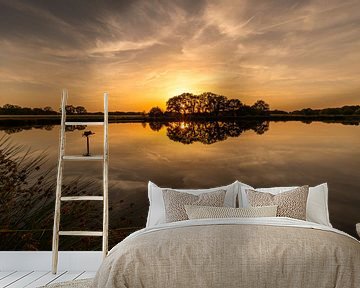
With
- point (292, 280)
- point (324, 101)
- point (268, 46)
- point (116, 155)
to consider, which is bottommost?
point (292, 280)

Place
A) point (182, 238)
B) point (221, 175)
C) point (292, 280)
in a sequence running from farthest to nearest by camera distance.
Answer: point (221, 175)
point (182, 238)
point (292, 280)

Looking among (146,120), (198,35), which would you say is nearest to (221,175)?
(146,120)

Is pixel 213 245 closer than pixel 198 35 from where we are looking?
→ Yes

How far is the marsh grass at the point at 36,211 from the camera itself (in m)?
7.02

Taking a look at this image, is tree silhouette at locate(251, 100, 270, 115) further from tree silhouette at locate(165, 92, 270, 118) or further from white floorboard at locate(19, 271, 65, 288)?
white floorboard at locate(19, 271, 65, 288)

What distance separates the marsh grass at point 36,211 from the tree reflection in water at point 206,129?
1.12m

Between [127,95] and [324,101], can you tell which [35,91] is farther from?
[324,101]

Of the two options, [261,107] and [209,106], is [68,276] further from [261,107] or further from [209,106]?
[261,107]

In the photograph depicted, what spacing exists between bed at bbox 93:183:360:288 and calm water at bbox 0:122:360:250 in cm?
247

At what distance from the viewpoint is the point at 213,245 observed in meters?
4.37

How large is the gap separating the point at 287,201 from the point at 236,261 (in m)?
1.45

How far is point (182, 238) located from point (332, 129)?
3.35 metres

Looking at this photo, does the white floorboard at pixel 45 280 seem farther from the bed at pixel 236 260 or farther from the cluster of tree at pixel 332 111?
the cluster of tree at pixel 332 111

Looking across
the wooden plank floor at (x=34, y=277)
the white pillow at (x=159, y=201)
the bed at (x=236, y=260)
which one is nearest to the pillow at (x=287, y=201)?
the white pillow at (x=159, y=201)
